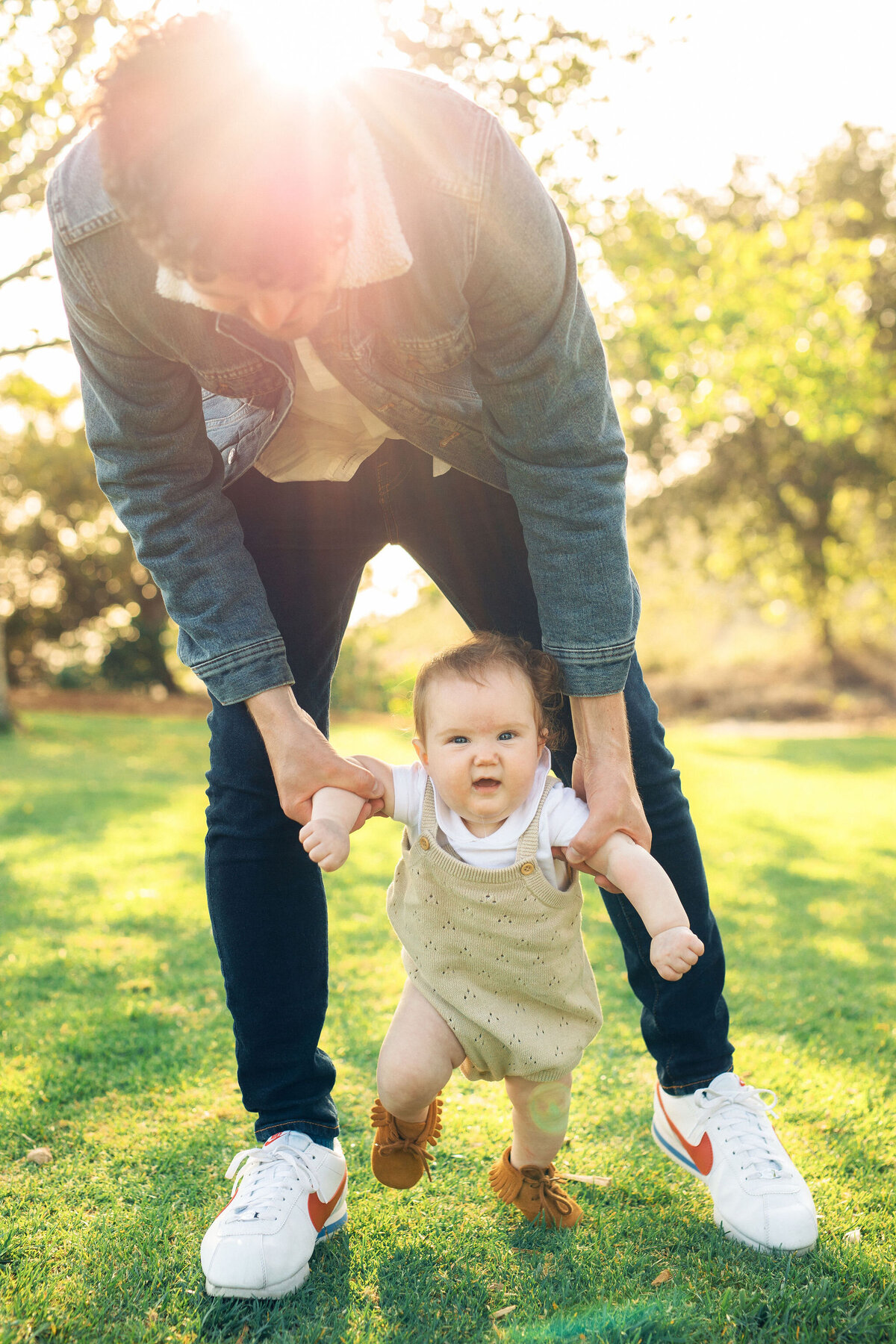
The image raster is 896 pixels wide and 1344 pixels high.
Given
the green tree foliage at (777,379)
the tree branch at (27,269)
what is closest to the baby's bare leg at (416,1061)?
the green tree foliage at (777,379)

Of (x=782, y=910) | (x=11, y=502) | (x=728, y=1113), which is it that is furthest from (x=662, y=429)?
(x=728, y=1113)

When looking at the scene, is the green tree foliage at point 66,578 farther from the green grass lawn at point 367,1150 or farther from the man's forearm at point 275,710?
the man's forearm at point 275,710

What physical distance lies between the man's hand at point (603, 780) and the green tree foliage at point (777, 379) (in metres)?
8.09

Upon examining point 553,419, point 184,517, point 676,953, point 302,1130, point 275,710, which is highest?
point 553,419

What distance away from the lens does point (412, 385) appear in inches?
60.7

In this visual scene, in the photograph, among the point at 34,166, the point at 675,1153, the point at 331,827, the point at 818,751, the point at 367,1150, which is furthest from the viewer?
the point at 818,751

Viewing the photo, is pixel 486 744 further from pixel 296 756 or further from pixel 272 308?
pixel 272 308

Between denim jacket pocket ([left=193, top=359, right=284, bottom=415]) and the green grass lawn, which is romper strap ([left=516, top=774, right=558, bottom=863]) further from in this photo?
denim jacket pocket ([left=193, top=359, right=284, bottom=415])

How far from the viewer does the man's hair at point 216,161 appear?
1083 mm

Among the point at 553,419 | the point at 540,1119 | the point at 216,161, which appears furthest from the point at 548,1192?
the point at 216,161

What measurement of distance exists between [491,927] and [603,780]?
1.10ft

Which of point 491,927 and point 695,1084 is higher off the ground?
point 491,927

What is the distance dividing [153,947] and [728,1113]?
2263 mm

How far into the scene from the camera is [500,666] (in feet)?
5.70
